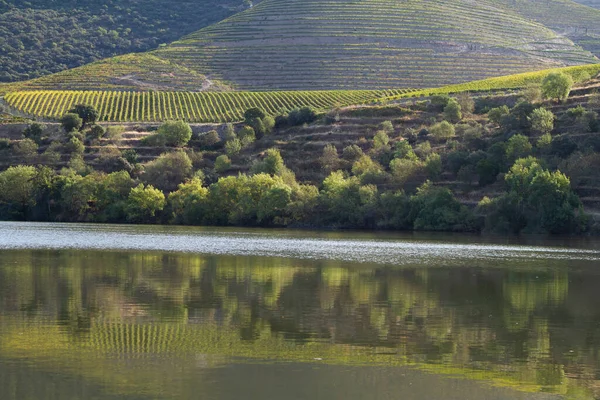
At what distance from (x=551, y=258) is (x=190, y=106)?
85852mm

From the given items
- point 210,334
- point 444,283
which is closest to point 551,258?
point 444,283

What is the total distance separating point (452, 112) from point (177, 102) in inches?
1665

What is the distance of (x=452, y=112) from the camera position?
109250 mm

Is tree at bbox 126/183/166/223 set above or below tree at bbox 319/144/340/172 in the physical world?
below

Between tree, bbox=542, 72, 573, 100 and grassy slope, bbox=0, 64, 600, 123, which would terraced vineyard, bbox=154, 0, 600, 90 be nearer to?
grassy slope, bbox=0, 64, 600, 123

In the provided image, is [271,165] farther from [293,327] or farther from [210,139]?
[293,327]

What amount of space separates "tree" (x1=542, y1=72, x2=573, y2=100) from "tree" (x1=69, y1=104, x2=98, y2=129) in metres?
53.3

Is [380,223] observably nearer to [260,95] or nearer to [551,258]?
[551,258]

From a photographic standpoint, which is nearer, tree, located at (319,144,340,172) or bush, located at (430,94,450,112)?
tree, located at (319,144,340,172)

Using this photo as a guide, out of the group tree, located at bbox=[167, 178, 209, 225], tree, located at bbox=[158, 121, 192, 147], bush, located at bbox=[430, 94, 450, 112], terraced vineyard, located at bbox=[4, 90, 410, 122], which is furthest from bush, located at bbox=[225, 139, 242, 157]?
bush, located at bbox=[430, 94, 450, 112]

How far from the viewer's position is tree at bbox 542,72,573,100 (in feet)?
337

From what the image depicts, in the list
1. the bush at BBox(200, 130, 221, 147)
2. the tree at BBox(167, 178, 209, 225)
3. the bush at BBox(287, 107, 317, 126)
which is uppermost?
the bush at BBox(287, 107, 317, 126)

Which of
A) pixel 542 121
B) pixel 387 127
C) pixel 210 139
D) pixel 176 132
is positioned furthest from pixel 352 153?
pixel 176 132

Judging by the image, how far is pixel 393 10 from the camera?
619ft
